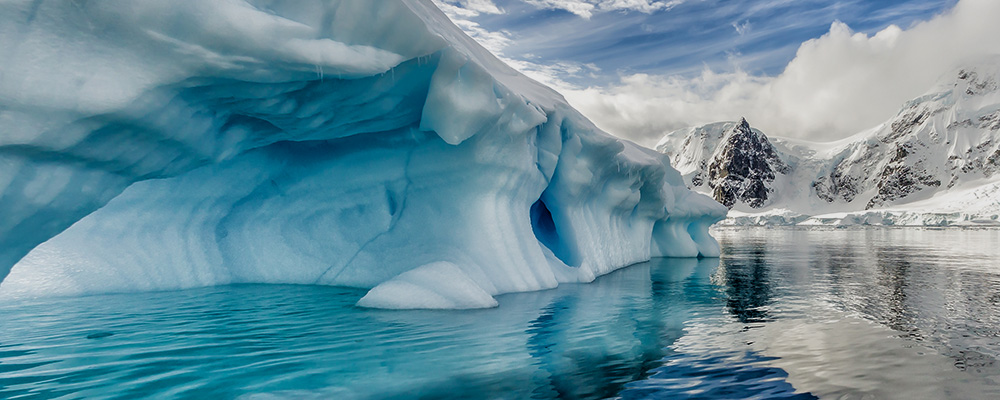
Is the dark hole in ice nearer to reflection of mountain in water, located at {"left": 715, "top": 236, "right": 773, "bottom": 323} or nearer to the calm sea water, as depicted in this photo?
reflection of mountain in water, located at {"left": 715, "top": 236, "right": 773, "bottom": 323}

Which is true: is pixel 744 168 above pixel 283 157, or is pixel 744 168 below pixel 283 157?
above

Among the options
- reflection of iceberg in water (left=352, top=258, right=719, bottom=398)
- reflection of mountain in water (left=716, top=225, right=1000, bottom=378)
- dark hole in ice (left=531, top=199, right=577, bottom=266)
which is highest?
dark hole in ice (left=531, top=199, right=577, bottom=266)

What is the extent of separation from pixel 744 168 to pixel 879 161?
3063 centimetres

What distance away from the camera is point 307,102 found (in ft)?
23.7

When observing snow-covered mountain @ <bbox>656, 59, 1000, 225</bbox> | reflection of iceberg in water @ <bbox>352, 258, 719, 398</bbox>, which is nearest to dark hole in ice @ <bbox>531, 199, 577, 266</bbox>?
reflection of iceberg in water @ <bbox>352, 258, 719, 398</bbox>

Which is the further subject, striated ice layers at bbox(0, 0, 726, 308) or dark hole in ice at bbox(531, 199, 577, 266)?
dark hole in ice at bbox(531, 199, 577, 266)

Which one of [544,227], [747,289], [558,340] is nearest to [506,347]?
[558,340]

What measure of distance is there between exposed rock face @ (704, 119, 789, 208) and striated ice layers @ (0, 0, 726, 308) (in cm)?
13049

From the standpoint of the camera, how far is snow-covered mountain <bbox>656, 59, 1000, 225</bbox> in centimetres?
11775

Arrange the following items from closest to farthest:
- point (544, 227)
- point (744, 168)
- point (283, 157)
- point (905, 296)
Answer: point (905, 296), point (283, 157), point (544, 227), point (744, 168)

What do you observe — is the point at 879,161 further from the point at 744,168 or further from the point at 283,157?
the point at 283,157

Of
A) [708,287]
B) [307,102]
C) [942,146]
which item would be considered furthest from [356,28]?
[942,146]

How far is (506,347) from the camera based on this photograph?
5.39 m

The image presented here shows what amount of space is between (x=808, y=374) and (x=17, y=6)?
7052 millimetres
